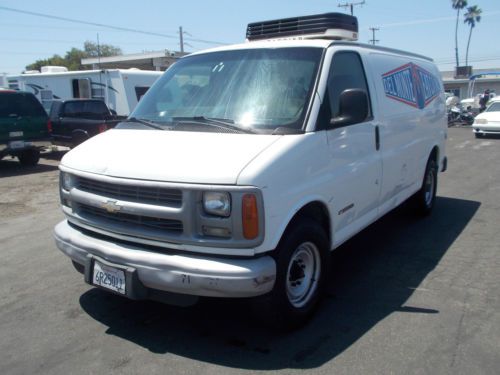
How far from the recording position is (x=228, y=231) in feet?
10.4

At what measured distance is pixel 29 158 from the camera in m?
13.0

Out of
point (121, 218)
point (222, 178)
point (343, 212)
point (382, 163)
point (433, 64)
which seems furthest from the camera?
point (433, 64)

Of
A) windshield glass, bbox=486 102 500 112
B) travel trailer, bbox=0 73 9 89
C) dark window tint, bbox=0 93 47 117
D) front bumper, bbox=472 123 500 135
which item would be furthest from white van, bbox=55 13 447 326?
travel trailer, bbox=0 73 9 89

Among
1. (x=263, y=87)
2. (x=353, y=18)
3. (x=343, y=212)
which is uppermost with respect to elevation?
(x=353, y=18)

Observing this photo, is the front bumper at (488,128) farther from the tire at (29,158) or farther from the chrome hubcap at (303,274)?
the chrome hubcap at (303,274)

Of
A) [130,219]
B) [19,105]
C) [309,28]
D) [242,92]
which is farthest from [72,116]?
[130,219]

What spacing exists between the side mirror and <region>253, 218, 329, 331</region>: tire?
901 millimetres

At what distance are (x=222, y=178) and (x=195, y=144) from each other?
58 centimetres

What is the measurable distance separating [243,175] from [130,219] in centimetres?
97

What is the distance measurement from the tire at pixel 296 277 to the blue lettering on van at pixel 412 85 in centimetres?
224

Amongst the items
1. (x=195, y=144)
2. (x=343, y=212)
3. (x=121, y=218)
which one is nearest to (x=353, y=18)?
(x=343, y=212)

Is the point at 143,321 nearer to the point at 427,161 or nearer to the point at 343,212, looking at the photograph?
the point at 343,212

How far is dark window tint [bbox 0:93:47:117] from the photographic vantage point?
1198 cm

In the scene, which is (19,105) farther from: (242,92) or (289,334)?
(289,334)
